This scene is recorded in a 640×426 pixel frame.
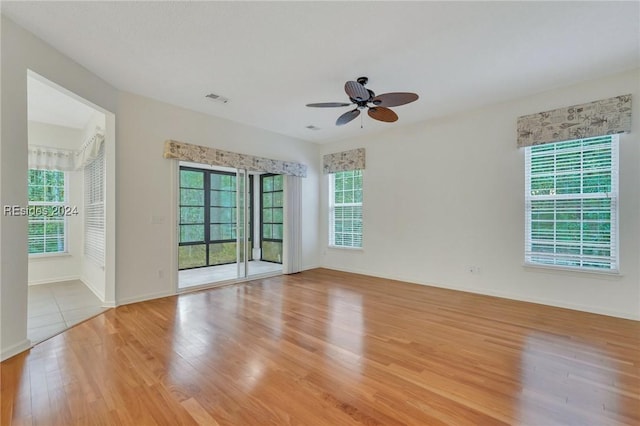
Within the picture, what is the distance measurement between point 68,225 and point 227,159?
330 centimetres

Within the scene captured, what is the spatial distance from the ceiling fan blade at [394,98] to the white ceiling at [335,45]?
1.16 ft

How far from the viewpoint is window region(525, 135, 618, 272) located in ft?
11.9

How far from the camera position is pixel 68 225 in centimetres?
551

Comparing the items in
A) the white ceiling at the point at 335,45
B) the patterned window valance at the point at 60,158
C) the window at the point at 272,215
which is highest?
the white ceiling at the point at 335,45

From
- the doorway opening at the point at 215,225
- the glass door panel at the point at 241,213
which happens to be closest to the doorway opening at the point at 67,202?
the doorway opening at the point at 215,225

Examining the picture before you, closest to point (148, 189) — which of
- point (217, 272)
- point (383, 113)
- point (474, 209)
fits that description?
point (217, 272)

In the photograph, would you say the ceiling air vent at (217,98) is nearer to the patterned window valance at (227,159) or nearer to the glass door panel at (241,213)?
the patterned window valance at (227,159)

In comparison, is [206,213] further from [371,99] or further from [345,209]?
[371,99]

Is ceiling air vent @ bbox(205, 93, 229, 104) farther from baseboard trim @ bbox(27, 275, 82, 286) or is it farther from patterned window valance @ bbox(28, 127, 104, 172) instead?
baseboard trim @ bbox(27, 275, 82, 286)

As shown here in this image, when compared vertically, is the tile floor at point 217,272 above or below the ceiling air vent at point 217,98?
below

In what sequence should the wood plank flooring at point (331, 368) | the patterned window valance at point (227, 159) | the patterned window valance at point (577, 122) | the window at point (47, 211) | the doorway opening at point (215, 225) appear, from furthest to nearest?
1. the doorway opening at point (215, 225)
2. the window at point (47, 211)
3. the patterned window valance at point (227, 159)
4. the patterned window valance at point (577, 122)
5. the wood plank flooring at point (331, 368)

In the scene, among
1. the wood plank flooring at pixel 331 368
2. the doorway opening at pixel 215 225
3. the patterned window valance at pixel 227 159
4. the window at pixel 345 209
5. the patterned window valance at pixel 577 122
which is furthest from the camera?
the window at pixel 345 209

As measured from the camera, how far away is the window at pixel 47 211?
517cm

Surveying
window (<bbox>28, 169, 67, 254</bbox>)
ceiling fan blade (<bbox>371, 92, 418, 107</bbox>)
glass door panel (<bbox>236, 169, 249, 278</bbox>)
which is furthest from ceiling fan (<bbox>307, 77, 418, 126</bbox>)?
window (<bbox>28, 169, 67, 254</bbox>)
